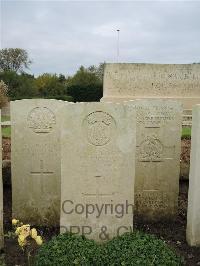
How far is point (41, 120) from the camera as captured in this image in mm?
5590

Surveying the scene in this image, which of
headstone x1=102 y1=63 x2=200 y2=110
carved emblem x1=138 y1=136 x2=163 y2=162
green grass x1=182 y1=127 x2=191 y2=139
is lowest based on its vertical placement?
green grass x1=182 y1=127 x2=191 y2=139

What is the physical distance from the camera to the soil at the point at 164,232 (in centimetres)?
448

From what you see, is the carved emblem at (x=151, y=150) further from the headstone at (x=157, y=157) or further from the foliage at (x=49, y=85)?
the foliage at (x=49, y=85)

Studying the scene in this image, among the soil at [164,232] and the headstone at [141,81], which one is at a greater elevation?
the headstone at [141,81]

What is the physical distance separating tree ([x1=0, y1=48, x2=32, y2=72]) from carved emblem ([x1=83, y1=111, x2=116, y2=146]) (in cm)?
4318

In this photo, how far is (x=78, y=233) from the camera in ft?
15.1

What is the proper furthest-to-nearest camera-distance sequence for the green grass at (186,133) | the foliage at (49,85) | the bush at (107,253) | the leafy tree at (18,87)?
the leafy tree at (18,87) → the foliage at (49,85) → the green grass at (186,133) → the bush at (107,253)

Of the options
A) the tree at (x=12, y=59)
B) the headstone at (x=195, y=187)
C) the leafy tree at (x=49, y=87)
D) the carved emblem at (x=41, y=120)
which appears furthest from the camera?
the tree at (x=12, y=59)

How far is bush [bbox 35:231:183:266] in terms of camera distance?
3.84m

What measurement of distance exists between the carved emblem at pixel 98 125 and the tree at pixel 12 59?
43.2m

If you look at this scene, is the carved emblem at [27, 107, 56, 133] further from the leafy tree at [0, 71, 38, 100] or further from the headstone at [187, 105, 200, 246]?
the leafy tree at [0, 71, 38, 100]

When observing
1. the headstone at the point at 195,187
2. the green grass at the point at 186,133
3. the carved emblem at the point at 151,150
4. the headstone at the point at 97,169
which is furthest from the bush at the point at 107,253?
the green grass at the point at 186,133

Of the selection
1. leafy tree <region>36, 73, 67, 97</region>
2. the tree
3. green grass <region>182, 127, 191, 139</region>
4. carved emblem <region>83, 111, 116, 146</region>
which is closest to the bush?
carved emblem <region>83, 111, 116, 146</region>

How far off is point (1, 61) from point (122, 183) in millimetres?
44367
